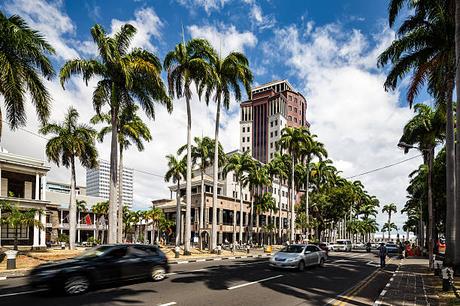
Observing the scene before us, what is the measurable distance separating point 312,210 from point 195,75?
166 feet

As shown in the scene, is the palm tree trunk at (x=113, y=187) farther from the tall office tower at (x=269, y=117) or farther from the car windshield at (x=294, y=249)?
the tall office tower at (x=269, y=117)

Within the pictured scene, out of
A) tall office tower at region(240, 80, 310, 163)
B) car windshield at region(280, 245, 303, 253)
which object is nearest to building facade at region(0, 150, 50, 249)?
car windshield at region(280, 245, 303, 253)

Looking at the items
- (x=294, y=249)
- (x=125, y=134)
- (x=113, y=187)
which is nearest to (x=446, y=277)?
(x=294, y=249)

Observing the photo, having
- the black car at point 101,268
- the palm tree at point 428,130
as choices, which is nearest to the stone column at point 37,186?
the black car at point 101,268

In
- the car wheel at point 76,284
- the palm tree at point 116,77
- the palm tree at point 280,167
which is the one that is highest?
the palm tree at point 116,77

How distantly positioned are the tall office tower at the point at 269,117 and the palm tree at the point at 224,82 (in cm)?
8032

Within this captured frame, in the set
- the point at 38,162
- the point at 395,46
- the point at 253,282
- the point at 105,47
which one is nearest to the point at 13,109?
the point at 105,47

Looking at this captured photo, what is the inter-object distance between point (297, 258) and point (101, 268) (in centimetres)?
1101

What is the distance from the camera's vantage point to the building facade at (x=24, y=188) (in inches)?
1510

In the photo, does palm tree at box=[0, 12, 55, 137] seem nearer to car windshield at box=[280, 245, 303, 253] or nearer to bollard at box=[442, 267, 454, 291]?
car windshield at box=[280, 245, 303, 253]

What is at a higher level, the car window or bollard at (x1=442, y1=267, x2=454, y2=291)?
the car window

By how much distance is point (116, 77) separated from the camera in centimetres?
2655

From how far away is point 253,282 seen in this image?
1492 centimetres

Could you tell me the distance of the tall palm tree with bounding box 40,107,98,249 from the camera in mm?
38656
